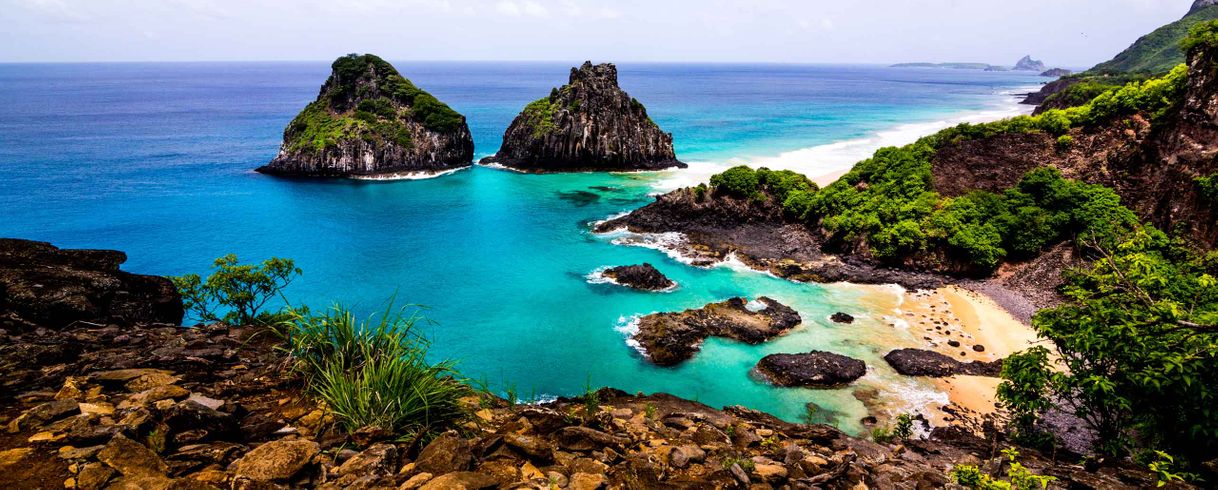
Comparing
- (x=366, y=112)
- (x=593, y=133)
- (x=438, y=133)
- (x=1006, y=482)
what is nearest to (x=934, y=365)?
(x=1006, y=482)

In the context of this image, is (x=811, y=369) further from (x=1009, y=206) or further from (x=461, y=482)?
(x=1009, y=206)

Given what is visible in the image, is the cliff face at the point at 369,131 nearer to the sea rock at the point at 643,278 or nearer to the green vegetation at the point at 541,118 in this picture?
the green vegetation at the point at 541,118

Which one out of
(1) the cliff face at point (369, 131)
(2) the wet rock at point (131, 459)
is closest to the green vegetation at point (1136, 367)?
(2) the wet rock at point (131, 459)

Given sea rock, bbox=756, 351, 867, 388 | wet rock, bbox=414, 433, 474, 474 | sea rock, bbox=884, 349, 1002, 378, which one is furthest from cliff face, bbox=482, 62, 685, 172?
wet rock, bbox=414, 433, 474, 474

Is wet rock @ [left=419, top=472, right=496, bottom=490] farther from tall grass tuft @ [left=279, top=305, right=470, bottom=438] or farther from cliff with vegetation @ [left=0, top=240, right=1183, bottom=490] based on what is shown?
tall grass tuft @ [left=279, top=305, right=470, bottom=438]

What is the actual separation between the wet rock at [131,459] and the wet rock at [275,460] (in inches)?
33.3

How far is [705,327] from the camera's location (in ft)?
109

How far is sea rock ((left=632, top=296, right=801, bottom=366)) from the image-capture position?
31.3 metres

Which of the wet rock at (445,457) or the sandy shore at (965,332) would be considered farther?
the sandy shore at (965,332)

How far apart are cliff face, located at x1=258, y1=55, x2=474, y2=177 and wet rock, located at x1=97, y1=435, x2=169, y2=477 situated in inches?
3164

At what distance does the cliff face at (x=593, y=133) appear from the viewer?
83.4 metres

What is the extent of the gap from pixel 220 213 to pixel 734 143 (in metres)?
81.8

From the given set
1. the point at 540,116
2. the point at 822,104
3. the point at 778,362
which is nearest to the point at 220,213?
the point at 540,116

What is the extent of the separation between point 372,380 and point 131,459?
3.05 m
